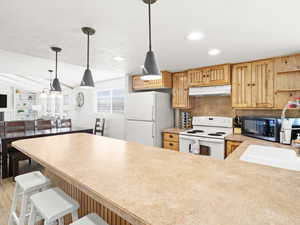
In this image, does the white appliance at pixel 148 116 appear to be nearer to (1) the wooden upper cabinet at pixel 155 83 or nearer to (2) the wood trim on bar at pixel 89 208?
(1) the wooden upper cabinet at pixel 155 83

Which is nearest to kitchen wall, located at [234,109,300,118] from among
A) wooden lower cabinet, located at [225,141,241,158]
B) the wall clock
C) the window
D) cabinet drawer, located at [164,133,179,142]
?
wooden lower cabinet, located at [225,141,241,158]

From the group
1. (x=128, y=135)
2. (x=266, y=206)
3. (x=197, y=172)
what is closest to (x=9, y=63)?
(x=128, y=135)

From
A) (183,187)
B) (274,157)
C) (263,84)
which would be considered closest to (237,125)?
(263,84)

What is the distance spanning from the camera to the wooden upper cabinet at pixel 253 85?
2590 millimetres

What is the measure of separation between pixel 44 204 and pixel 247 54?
9.73ft

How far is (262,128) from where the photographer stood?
8.15 ft

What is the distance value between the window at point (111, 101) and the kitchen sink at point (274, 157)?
13.0 ft

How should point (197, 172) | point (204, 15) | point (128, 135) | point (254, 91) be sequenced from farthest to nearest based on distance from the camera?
1. point (128, 135)
2. point (254, 91)
3. point (204, 15)
4. point (197, 172)

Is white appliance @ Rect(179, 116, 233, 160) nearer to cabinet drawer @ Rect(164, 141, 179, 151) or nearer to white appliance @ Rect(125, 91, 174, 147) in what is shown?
cabinet drawer @ Rect(164, 141, 179, 151)

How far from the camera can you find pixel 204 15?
145 centimetres

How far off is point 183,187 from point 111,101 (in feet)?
16.3

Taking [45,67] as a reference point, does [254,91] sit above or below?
below

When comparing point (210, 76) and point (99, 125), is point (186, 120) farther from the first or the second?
point (99, 125)

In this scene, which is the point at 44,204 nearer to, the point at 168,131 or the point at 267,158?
the point at 267,158
